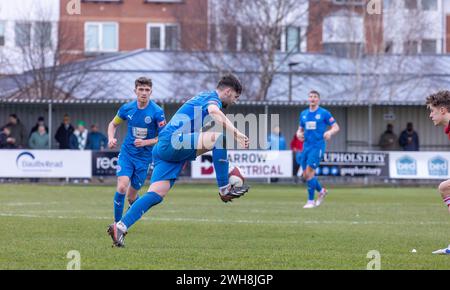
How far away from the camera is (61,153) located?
102 ft

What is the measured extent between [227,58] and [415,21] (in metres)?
10.1

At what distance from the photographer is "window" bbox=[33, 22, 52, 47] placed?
41.4 meters

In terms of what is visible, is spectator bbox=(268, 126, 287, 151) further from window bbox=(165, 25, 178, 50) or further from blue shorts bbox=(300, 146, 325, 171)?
window bbox=(165, 25, 178, 50)

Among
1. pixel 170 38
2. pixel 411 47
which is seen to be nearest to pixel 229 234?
pixel 411 47

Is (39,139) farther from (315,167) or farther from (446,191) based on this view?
(446,191)

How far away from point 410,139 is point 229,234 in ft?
73.6

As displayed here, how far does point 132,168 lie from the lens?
1428 centimetres

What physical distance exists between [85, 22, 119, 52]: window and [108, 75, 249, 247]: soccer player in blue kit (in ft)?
153

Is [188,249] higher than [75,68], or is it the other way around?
[75,68]

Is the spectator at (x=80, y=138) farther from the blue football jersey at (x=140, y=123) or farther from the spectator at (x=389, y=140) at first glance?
the blue football jersey at (x=140, y=123)
